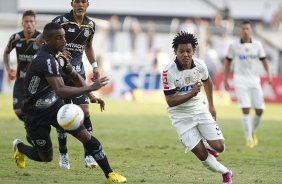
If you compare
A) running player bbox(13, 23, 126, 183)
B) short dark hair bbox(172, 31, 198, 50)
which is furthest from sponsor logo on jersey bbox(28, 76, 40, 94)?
short dark hair bbox(172, 31, 198, 50)

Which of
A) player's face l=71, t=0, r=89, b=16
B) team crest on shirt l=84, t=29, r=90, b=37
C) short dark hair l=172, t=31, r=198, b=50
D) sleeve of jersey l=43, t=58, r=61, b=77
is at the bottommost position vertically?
sleeve of jersey l=43, t=58, r=61, b=77

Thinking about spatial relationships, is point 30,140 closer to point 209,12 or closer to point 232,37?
point 232,37

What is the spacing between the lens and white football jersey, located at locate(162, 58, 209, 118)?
11289 millimetres

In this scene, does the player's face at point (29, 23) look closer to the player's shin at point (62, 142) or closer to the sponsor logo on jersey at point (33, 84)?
the player's shin at point (62, 142)

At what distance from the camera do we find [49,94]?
11055mm

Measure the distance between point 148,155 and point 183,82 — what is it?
401 centimetres

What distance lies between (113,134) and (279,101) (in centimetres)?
1648

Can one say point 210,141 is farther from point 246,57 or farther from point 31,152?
point 246,57

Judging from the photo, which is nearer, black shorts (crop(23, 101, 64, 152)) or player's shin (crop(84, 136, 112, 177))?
player's shin (crop(84, 136, 112, 177))

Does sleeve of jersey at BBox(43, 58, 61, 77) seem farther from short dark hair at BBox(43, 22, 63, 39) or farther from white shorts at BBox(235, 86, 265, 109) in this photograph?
white shorts at BBox(235, 86, 265, 109)

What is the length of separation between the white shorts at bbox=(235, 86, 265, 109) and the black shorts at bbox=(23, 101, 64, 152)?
765cm

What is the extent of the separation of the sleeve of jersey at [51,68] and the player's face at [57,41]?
0.21 meters

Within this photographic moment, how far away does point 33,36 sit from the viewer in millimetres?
16078

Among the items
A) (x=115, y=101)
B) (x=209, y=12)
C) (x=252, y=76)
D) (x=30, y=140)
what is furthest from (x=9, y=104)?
(x=209, y=12)
